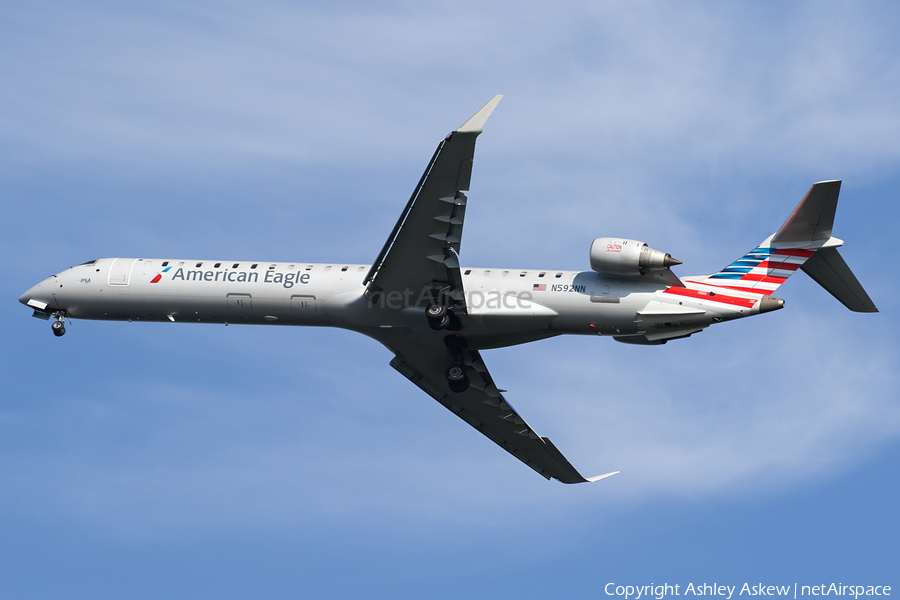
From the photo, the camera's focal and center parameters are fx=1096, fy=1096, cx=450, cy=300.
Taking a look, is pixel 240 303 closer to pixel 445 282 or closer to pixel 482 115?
pixel 445 282

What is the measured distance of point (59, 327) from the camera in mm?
40594

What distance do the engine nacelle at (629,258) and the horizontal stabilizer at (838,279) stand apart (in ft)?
14.9

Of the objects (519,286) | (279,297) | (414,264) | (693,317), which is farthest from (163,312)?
(693,317)

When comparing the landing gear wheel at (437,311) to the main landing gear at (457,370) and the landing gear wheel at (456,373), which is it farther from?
the landing gear wheel at (456,373)

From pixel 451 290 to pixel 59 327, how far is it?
1533 cm

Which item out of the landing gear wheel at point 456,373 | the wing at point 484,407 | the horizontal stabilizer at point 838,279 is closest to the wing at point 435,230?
the landing gear wheel at point 456,373

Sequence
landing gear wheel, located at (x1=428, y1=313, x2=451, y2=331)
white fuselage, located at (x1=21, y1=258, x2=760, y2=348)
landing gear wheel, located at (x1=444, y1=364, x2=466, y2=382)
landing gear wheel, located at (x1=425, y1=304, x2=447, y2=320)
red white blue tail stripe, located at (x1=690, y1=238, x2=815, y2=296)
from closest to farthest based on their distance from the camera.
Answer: red white blue tail stripe, located at (x1=690, y1=238, x2=815, y2=296) → white fuselage, located at (x1=21, y1=258, x2=760, y2=348) → landing gear wheel, located at (x1=425, y1=304, x2=447, y2=320) → landing gear wheel, located at (x1=428, y1=313, x2=451, y2=331) → landing gear wheel, located at (x1=444, y1=364, x2=466, y2=382)

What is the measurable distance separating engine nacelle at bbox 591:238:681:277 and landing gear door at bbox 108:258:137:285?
17.0 m

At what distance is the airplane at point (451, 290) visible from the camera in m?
34.2

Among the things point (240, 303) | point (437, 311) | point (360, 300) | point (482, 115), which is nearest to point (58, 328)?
point (240, 303)

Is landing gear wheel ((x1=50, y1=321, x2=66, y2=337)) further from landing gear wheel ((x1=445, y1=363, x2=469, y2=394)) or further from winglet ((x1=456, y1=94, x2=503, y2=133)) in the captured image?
winglet ((x1=456, y1=94, x2=503, y2=133))

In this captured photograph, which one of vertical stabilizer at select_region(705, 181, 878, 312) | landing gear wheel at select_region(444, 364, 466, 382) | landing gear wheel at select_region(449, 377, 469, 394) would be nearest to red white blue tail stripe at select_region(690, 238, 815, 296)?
vertical stabilizer at select_region(705, 181, 878, 312)

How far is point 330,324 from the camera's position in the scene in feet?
126

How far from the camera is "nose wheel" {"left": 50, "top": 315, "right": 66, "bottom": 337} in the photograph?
40581 millimetres
